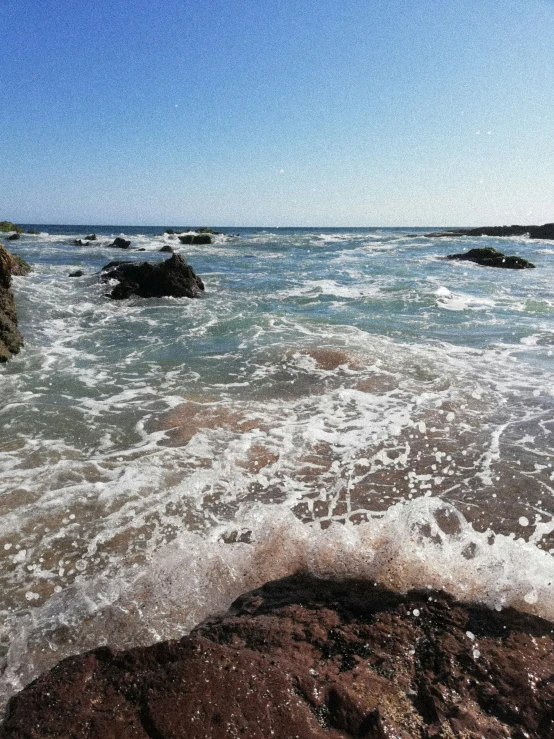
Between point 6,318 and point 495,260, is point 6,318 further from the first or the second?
point 495,260

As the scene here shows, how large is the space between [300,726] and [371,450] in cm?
323

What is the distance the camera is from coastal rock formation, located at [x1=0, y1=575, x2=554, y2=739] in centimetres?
157

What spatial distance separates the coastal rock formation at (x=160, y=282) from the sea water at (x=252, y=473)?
4993 mm

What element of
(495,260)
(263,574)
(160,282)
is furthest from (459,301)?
(495,260)

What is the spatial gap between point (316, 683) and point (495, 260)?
93.6 feet

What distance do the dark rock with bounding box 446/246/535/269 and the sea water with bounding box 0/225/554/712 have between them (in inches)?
700

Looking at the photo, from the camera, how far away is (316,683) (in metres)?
1.75

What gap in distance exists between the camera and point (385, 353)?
820cm

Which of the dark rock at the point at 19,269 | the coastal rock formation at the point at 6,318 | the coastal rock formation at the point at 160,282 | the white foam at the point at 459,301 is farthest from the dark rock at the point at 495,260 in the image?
the coastal rock formation at the point at 6,318

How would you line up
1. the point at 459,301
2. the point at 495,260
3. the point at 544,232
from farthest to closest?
1. the point at 544,232
2. the point at 495,260
3. the point at 459,301

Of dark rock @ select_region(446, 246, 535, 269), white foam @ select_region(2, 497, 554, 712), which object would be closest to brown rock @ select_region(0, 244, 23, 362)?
white foam @ select_region(2, 497, 554, 712)

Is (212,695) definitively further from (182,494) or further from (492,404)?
(492,404)

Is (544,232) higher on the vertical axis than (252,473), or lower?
higher

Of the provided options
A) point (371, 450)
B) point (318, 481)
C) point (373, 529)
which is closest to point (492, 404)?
point (371, 450)
